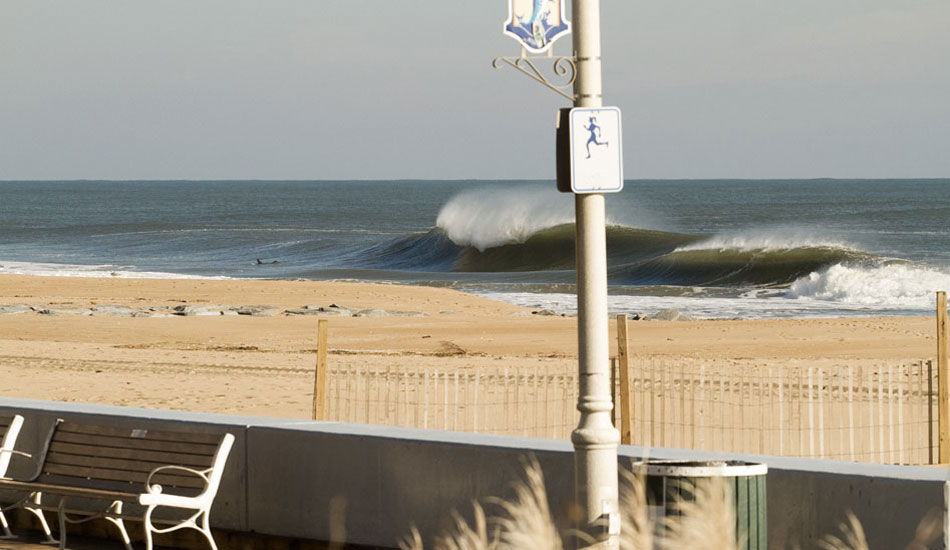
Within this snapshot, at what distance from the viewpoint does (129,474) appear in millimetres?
7395

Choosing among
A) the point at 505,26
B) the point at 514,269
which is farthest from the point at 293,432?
the point at 514,269

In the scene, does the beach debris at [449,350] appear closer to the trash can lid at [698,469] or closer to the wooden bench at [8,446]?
A: the wooden bench at [8,446]

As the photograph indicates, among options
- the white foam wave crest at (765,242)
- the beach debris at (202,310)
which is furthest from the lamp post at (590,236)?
the white foam wave crest at (765,242)

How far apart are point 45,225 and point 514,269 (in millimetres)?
52074

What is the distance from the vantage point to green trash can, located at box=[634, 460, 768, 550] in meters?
5.29

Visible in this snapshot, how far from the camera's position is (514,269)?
5591 cm

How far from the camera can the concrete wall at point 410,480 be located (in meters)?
5.66

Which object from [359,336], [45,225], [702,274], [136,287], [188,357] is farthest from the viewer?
[45,225]

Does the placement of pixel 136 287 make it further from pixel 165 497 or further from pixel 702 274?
pixel 165 497

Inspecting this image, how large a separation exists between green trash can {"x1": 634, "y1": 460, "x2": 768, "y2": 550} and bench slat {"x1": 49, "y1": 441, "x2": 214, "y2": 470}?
8.79 feet

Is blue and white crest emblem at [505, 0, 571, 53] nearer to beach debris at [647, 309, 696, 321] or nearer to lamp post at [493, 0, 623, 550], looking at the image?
lamp post at [493, 0, 623, 550]

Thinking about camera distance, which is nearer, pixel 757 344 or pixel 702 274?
pixel 757 344

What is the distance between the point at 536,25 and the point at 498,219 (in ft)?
193

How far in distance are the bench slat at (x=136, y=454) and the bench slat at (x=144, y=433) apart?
7 cm
